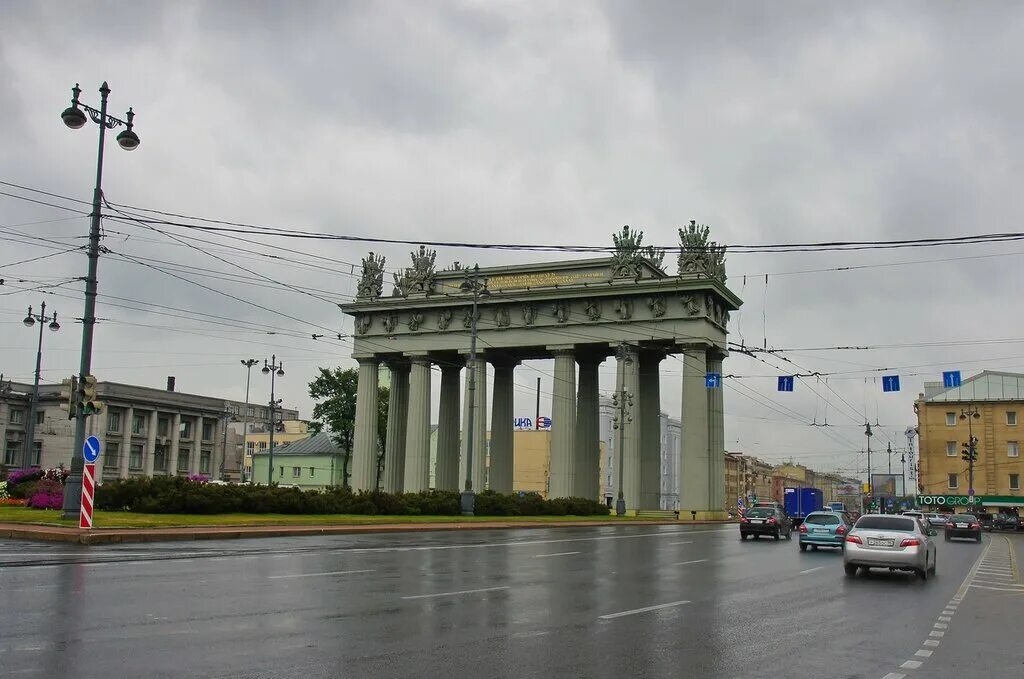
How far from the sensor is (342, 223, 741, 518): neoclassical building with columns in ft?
184

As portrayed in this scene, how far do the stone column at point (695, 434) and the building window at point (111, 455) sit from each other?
216 feet

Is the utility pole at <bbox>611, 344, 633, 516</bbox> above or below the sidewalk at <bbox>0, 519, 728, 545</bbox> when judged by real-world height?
above

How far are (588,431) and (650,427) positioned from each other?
14.7ft

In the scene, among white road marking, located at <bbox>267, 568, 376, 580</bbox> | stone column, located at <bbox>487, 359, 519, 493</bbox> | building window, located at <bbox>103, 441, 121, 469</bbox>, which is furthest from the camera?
building window, located at <bbox>103, 441, 121, 469</bbox>

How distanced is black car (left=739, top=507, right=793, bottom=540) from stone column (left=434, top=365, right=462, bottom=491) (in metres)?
32.7

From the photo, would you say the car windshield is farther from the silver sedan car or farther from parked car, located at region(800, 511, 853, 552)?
parked car, located at region(800, 511, 853, 552)

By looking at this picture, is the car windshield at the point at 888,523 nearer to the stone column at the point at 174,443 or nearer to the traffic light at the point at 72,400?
the traffic light at the point at 72,400

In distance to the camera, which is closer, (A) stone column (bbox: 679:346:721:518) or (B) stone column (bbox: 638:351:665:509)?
(A) stone column (bbox: 679:346:721:518)

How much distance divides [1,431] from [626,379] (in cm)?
7002

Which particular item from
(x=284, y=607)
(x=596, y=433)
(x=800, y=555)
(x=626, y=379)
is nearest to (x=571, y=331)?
(x=626, y=379)

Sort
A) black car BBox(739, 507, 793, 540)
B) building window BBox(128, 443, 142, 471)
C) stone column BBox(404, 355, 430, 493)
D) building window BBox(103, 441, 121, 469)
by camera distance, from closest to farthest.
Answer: black car BBox(739, 507, 793, 540), stone column BBox(404, 355, 430, 493), building window BBox(103, 441, 121, 469), building window BBox(128, 443, 142, 471)

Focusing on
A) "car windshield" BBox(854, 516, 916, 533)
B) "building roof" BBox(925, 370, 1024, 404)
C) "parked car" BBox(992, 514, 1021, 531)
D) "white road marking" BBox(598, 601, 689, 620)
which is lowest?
"parked car" BBox(992, 514, 1021, 531)

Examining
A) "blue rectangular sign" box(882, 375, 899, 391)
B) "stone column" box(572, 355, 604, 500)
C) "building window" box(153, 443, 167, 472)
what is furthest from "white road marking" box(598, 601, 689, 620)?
"building window" box(153, 443, 167, 472)

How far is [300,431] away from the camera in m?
167
